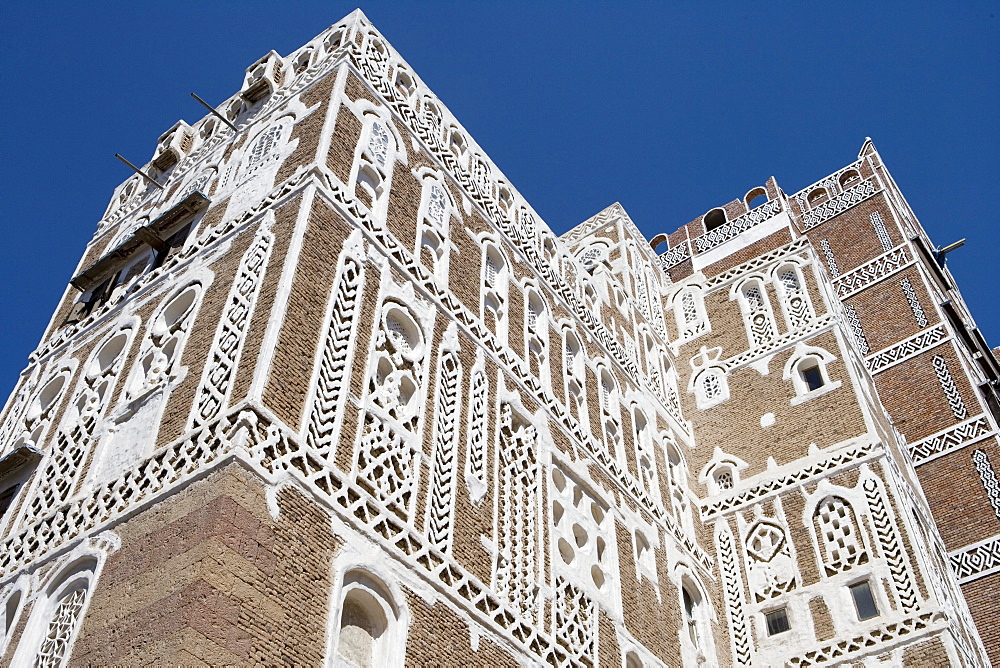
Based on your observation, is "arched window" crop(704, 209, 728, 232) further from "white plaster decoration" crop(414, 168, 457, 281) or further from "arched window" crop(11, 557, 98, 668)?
"arched window" crop(11, 557, 98, 668)

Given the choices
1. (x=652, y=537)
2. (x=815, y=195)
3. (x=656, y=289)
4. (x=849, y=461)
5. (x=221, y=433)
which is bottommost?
(x=221, y=433)

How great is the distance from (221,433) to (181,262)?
10.2 feet

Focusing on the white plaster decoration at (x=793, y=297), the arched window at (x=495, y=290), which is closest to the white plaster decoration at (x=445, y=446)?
the arched window at (x=495, y=290)

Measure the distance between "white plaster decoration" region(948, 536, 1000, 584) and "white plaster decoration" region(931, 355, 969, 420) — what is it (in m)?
2.55

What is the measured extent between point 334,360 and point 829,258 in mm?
15829

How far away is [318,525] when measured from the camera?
6973 mm

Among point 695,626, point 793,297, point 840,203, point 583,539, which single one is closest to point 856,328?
point 793,297

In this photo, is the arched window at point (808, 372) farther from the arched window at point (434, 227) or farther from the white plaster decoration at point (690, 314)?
the arched window at point (434, 227)

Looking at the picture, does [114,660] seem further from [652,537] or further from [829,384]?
[829,384]

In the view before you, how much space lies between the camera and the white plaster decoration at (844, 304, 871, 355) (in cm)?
1905

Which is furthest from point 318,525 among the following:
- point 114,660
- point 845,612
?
point 845,612

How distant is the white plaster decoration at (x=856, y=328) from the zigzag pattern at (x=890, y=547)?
23.5ft

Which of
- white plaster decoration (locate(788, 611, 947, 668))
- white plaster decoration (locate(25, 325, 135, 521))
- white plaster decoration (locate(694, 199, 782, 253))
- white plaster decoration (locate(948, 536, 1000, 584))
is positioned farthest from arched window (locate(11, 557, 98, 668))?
white plaster decoration (locate(694, 199, 782, 253))

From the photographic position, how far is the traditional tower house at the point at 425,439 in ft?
22.6
